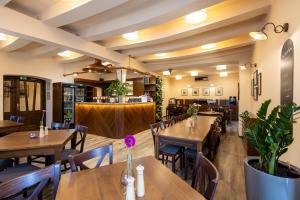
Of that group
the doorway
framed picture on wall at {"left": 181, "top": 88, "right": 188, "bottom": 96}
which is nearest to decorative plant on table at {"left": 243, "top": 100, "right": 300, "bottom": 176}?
the doorway

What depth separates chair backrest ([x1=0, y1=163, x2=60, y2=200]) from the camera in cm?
110

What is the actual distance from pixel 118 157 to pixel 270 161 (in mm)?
3071

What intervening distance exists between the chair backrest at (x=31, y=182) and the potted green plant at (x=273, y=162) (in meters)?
1.71

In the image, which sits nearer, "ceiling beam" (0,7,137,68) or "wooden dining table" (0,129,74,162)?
"wooden dining table" (0,129,74,162)

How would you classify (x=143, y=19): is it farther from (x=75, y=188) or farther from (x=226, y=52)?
(x=226, y=52)

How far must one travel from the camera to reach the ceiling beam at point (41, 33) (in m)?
3.11

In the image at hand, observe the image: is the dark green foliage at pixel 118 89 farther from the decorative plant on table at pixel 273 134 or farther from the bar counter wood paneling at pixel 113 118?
the decorative plant on table at pixel 273 134

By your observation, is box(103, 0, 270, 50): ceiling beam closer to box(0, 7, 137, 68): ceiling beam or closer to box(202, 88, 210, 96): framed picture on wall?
box(0, 7, 137, 68): ceiling beam

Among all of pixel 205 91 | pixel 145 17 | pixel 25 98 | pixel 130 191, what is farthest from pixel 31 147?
pixel 205 91

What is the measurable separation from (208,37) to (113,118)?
12.3 feet

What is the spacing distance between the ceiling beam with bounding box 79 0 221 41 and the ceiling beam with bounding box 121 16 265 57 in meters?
1.58

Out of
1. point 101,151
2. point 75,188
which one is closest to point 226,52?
point 101,151

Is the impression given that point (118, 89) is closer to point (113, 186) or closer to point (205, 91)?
point (113, 186)

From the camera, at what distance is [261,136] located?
1.56 meters
